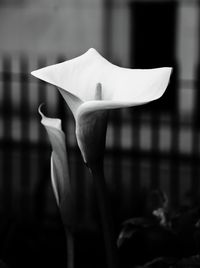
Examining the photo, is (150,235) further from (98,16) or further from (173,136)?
(98,16)

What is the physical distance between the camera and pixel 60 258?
165 cm

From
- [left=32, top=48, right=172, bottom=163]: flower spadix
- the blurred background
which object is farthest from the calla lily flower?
the blurred background

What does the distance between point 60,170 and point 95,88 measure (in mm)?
110

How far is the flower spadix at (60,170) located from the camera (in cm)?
86

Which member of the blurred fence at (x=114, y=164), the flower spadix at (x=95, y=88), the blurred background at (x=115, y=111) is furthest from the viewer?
the blurred background at (x=115, y=111)

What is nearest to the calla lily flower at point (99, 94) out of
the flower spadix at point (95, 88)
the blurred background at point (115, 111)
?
the flower spadix at point (95, 88)

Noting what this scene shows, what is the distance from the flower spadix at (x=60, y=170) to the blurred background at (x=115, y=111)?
245cm

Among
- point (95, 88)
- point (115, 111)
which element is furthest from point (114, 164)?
point (95, 88)

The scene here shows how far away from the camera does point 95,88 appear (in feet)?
2.93

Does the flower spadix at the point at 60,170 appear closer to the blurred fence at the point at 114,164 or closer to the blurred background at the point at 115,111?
the blurred background at the point at 115,111

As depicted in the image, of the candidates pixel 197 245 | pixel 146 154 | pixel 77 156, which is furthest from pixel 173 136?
pixel 197 245

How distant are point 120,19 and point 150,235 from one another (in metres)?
3.99

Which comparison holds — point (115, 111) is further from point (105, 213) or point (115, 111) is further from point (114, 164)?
point (105, 213)

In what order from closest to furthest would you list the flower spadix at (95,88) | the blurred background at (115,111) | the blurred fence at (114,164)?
the flower spadix at (95,88) < the blurred fence at (114,164) < the blurred background at (115,111)
